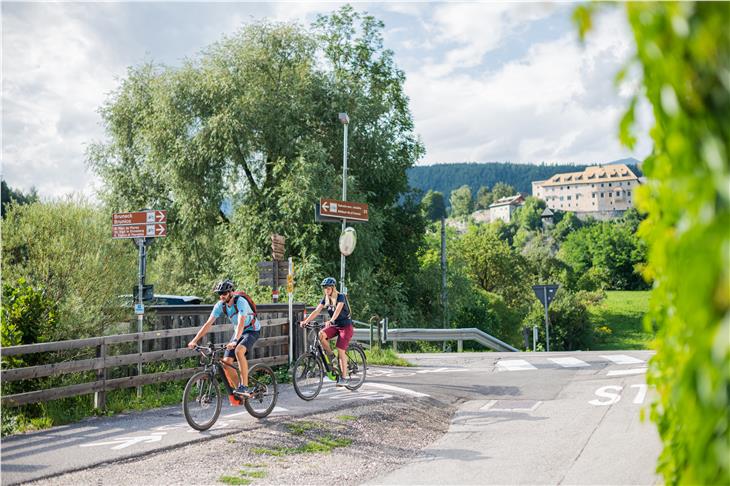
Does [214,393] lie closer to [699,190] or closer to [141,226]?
[141,226]

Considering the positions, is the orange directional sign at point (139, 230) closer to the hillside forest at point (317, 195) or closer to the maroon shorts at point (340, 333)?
the hillside forest at point (317, 195)

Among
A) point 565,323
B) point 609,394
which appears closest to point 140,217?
point 609,394

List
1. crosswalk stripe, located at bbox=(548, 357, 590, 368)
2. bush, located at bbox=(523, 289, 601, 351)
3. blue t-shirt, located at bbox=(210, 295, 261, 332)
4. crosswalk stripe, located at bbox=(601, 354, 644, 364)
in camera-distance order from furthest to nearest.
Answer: bush, located at bbox=(523, 289, 601, 351)
crosswalk stripe, located at bbox=(601, 354, 644, 364)
crosswalk stripe, located at bbox=(548, 357, 590, 368)
blue t-shirt, located at bbox=(210, 295, 261, 332)

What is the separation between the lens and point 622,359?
19016 millimetres

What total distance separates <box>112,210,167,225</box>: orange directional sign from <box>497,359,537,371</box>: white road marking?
9.10 metres

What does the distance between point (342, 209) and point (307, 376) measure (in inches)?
224

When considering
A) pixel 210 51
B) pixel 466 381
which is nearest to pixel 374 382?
pixel 466 381

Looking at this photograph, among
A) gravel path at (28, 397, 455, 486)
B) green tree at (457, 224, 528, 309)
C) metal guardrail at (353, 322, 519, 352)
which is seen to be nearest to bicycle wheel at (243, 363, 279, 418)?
gravel path at (28, 397, 455, 486)

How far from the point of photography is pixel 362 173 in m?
29.8

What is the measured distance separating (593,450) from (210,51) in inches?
1003

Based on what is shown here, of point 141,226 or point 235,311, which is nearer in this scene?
point 235,311

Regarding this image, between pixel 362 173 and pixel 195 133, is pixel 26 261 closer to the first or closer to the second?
pixel 195 133

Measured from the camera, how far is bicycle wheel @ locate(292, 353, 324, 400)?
38.5ft

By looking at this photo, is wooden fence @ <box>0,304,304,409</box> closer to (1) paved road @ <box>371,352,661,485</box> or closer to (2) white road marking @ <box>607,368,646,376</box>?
(1) paved road @ <box>371,352,661,485</box>
